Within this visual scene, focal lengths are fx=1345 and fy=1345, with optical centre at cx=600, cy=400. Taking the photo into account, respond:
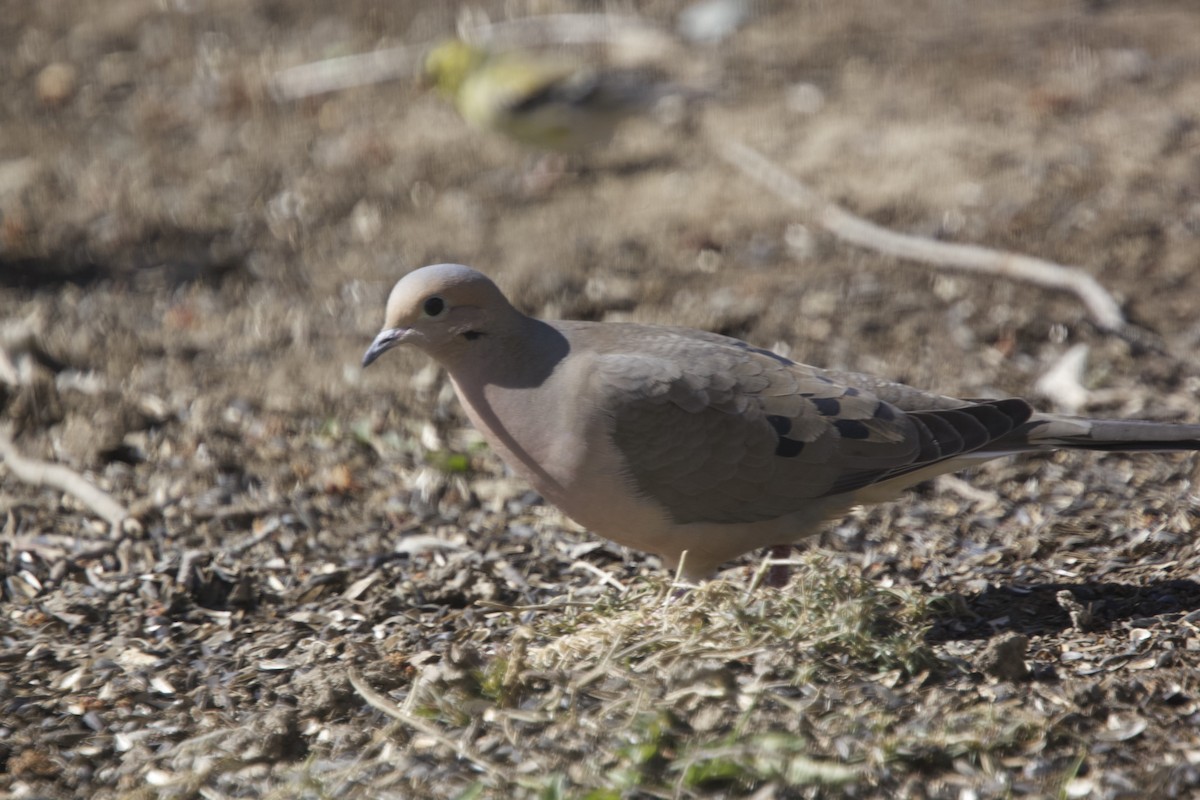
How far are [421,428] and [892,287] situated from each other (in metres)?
2.26

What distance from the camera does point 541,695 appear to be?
3.26 meters

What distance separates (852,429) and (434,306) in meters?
1.27

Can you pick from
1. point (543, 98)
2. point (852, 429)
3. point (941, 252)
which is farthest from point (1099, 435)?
point (543, 98)

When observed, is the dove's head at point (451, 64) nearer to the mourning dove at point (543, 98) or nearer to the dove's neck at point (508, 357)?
the mourning dove at point (543, 98)

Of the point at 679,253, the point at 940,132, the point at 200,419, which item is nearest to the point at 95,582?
the point at 200,419

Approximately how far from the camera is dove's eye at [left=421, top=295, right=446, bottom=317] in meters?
3.85

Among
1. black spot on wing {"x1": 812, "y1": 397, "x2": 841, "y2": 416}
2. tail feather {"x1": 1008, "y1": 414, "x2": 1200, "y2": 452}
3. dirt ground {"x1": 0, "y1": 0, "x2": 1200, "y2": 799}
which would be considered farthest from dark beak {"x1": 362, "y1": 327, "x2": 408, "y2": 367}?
tail feather {"x1": 1008, "y1": 414, "x2": 1200, "y2": 452}

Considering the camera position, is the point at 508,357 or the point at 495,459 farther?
the point at 495,459

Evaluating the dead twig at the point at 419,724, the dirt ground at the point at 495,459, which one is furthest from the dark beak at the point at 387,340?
the dead twig at the point at 419,724

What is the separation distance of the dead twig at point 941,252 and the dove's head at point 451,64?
199 cm

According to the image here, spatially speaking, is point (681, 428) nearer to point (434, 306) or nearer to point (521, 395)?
point (521, 395)

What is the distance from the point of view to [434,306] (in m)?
3.86

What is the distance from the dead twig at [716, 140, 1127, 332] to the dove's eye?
306 centimetres

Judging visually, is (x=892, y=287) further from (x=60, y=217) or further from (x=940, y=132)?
(x=60, y=217)
